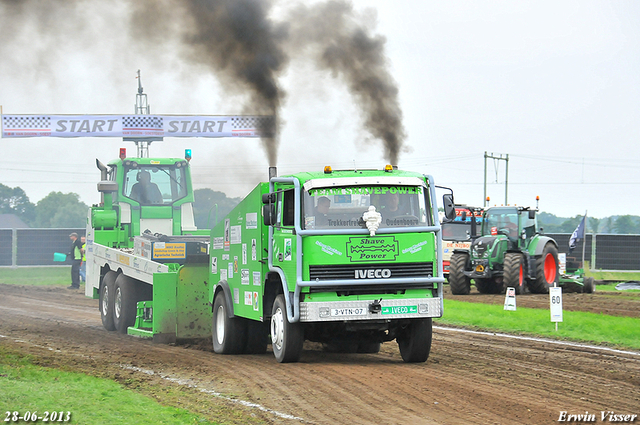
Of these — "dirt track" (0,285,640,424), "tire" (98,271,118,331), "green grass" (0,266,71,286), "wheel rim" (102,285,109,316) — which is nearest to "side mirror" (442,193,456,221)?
"dirt track" (0,285,640,424)

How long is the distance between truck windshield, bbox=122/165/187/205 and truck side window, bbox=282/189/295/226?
758 centimetres

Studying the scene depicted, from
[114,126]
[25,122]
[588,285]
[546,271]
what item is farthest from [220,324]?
[25,122]

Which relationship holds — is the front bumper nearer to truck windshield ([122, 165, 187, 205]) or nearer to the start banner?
truck windshield ([122, 165, 187, 205])

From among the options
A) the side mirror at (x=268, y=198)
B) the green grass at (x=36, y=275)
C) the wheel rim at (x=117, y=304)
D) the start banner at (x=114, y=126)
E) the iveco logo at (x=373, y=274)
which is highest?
the start banner at (x=114, y=126)

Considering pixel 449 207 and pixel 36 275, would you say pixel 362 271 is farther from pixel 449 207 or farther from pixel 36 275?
pixel 36 275

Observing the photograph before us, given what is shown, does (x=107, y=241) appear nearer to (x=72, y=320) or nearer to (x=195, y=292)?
(x=72, y=320)

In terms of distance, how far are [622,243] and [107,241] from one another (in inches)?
1005

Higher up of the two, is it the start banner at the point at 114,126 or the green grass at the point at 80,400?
the start banner at the point at 114,126

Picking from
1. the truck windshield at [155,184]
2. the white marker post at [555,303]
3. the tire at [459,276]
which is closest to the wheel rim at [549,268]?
the tire at [459,276]

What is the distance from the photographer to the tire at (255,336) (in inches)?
512

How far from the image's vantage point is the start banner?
3375 centimetres

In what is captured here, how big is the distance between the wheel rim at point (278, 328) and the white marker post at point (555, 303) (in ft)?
21.5

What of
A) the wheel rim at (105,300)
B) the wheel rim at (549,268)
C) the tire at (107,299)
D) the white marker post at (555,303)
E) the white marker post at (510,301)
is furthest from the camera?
the wheel rim at (549,268)

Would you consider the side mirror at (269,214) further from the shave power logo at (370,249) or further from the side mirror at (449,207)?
the side mirror at (449,207)
